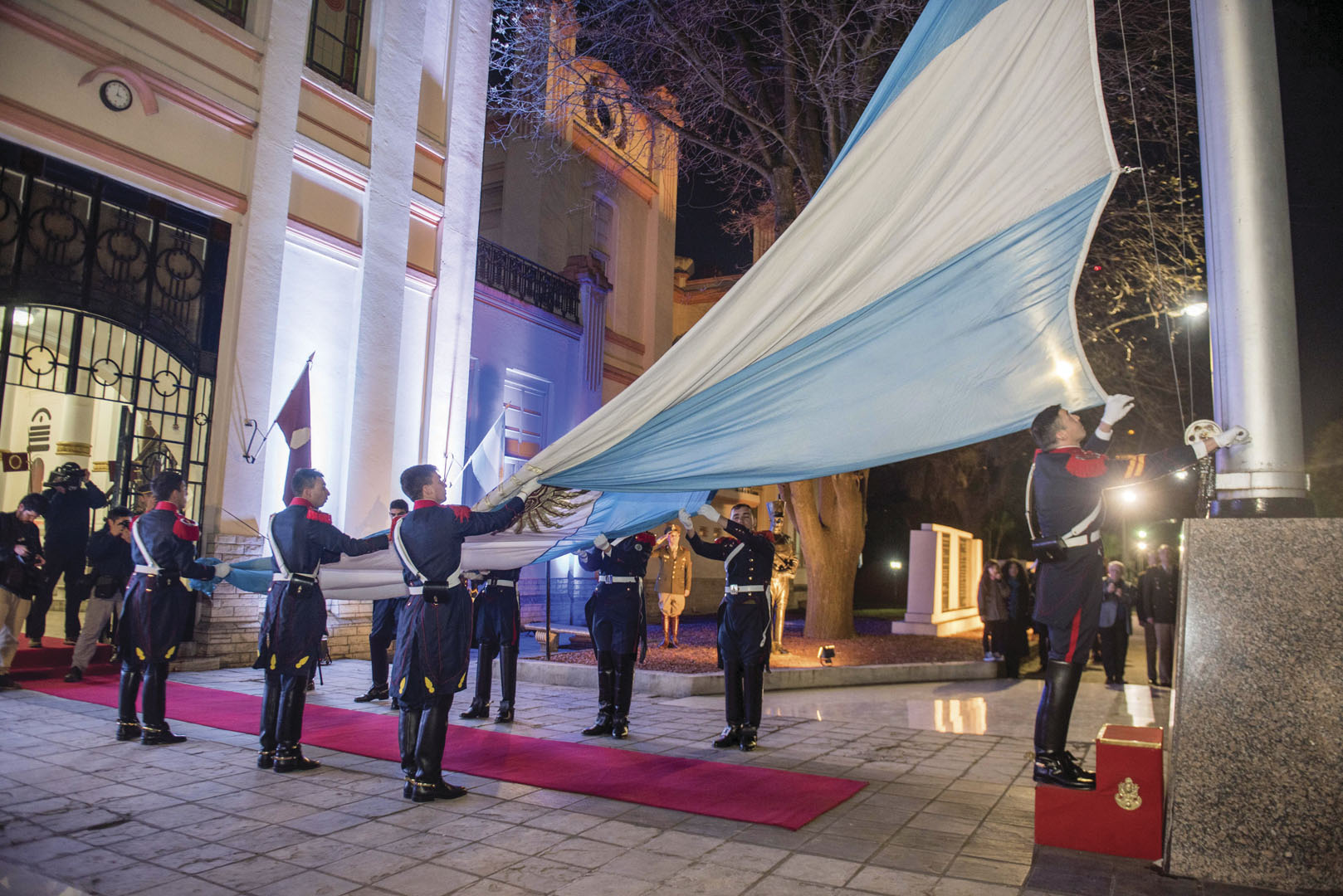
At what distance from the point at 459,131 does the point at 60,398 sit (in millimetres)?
7664

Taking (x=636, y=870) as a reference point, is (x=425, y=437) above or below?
above

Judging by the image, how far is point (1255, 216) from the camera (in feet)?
14.3

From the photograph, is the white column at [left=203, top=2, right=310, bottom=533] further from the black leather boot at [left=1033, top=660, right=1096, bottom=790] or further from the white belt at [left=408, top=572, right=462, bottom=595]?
the black leather boot at [left=1033, top=660, right=1096, bottom=790]

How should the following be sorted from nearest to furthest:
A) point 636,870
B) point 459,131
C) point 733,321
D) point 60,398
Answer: point 636,870, point 733,321, point 60,398, point 459,131

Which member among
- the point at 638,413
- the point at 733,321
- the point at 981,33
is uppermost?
the point at 981,33

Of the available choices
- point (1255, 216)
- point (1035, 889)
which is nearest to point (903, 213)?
point (1255, 216)

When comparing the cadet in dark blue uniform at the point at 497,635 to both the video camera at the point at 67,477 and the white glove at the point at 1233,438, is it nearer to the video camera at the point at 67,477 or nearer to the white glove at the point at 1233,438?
the video camera at the point at 67,477

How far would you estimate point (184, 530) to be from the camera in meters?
6.96

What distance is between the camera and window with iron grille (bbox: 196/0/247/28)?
1134 cm

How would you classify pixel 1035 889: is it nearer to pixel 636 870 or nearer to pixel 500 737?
pixel 636 870

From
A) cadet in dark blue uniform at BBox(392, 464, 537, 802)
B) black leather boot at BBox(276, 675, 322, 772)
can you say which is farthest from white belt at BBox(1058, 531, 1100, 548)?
black leather boot at BBox(276, 675, 322, 772)

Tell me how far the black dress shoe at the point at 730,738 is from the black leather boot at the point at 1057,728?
2983mm

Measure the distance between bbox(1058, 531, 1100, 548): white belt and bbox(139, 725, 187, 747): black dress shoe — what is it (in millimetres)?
6687

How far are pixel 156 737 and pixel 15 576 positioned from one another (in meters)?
3.47
